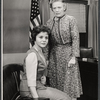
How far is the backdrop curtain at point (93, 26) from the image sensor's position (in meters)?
1.63

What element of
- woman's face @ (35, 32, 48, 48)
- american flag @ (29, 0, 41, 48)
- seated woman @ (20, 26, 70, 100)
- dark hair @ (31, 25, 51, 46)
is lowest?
seated woman @ (20, 26, 70, 100)

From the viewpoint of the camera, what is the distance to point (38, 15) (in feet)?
5.30

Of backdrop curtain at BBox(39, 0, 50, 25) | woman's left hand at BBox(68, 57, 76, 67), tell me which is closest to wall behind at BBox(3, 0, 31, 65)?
backdrop curtain at BBox(39, 0, 50, 25)

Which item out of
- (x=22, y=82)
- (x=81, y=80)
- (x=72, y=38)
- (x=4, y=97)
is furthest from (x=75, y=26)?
(x=4, y=97)

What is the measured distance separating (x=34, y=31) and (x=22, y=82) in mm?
418

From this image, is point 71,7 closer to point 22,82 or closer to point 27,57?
point 27,57

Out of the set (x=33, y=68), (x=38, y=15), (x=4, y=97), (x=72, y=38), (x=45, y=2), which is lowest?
(x=4, y=97)

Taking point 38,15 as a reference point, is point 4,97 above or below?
below

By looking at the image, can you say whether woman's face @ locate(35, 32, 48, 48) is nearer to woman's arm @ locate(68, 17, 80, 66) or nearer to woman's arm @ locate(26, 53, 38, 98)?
woman's arm @ locate(26, 53, 38, 98)

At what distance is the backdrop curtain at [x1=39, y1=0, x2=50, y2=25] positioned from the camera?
159 cm

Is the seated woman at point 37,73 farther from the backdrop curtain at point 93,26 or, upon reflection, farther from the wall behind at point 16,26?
the backdrop curtain at point 93,26

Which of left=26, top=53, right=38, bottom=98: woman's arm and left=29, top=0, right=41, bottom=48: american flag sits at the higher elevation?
left=29, top=0, right=41, bottom=48: american flag

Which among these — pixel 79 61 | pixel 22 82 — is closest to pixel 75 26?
pixel 79 61

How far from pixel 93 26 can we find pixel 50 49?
1.33 ft
